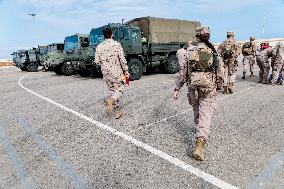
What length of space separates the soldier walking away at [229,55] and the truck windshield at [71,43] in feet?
30.3

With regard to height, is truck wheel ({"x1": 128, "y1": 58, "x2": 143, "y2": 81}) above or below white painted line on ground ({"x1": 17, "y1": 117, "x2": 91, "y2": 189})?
above

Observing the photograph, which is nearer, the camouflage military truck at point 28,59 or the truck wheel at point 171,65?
the truck wheel at point 171,65

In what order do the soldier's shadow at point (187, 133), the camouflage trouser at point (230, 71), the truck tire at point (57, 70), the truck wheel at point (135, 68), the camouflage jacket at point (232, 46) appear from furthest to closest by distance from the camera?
the truck tire at point (57, 70) → the truck wheel at point (135, 68) → the camouflage trouser at point (230, 71) → the camouflage jacket at point (232, 46) → the soldier's shadow at point (187, 133)

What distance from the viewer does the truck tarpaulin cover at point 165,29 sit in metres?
15.3

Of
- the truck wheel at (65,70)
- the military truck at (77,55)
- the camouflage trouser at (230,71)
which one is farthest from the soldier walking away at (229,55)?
the truck wheel at (65,70)

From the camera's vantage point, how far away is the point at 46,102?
9617 millimetres

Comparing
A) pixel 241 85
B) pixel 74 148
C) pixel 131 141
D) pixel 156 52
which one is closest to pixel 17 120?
pixel 74 148

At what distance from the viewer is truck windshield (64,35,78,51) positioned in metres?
17.1

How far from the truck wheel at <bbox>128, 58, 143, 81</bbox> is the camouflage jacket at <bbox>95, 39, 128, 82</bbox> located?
22.7 feet

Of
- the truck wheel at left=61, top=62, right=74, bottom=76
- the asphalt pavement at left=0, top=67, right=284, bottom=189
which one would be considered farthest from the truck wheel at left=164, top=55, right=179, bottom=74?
the asphalt pavement at left=0, top=67, right=284, bottom=189

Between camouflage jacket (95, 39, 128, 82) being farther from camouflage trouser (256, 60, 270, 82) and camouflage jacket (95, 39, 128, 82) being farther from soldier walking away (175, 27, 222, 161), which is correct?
camouflage trouser (256, 60, 270, 82)

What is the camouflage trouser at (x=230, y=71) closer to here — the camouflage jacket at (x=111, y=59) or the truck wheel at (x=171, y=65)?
the camouflage jacket at (x=111, y=59)

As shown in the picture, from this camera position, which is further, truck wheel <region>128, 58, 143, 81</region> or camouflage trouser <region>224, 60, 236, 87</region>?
truck wheel <region>128, 58, 143, 81</region>

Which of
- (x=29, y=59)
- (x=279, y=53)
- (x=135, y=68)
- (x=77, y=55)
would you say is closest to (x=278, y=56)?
(x=279, y=53)
